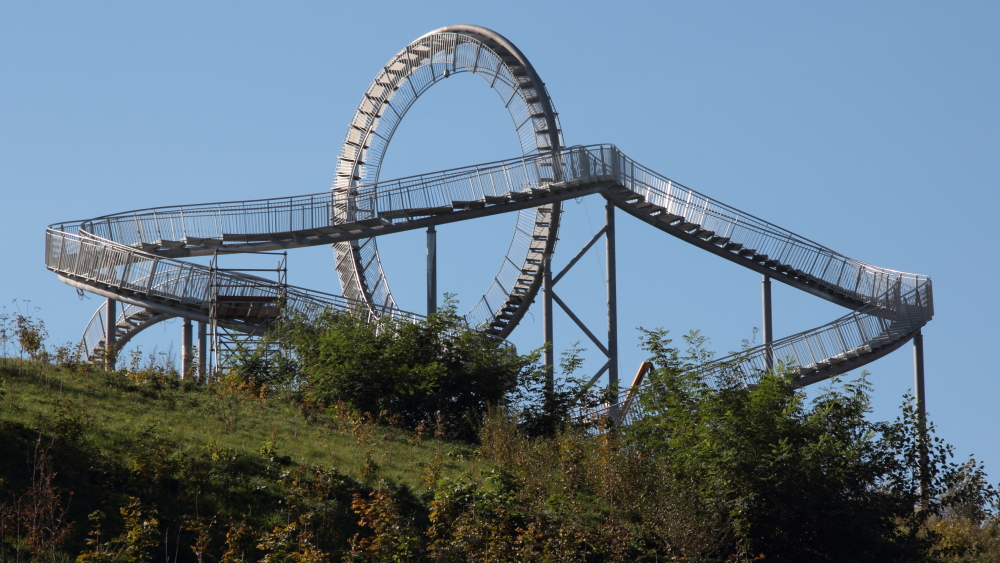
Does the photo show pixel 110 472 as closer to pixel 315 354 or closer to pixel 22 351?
pixel 22 351

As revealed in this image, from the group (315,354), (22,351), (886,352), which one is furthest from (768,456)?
(886,352)

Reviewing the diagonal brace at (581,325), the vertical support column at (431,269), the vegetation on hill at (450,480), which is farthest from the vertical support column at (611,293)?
the vegetation on hill at (450,480)

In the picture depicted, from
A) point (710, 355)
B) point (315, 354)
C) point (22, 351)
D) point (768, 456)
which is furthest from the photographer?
point (315, 354)

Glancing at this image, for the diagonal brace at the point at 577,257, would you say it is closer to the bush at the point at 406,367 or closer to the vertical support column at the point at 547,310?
the vertical support column at the point at 547,310

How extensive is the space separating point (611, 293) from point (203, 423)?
12.9m

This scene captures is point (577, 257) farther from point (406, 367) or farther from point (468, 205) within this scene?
point (406, 367)

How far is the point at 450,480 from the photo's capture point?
1653cm

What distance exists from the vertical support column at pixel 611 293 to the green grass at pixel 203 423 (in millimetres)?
8380

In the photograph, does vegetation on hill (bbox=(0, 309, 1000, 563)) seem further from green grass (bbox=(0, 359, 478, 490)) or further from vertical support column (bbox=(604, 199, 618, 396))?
vertical support column (bbox=(604, 199, 618, 396))

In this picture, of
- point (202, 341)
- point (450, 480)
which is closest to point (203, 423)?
point (450, 480)

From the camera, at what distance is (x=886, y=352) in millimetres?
28672

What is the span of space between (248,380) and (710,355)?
934 centimetres

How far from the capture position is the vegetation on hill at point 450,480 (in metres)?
13.1

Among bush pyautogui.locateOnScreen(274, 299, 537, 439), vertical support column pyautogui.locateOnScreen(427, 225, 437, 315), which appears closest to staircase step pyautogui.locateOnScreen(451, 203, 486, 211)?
vertical support column pyautogui.locateOnScreen(427, 225, 437, 315)
